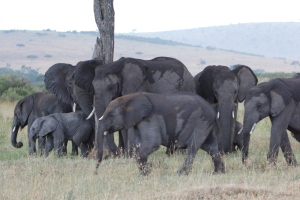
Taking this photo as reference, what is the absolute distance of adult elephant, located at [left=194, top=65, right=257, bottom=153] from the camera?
37.9 feet

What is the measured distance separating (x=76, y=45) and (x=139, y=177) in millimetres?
120286

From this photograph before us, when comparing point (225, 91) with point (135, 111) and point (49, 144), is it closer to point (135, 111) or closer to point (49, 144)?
point (49, 144)

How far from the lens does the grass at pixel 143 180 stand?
7203mm

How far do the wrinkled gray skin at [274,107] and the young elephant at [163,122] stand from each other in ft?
2.50

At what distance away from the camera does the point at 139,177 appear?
854 cm

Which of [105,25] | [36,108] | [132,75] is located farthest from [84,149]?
[105,25]

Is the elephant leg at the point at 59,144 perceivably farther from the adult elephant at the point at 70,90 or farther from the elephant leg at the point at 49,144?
the adult elephant at the point at 70,90

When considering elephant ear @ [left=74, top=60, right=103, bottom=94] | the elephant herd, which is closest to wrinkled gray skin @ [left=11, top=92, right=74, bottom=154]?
the elephant herd

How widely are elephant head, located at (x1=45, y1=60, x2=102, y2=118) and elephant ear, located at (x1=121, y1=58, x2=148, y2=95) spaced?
1.32 meters

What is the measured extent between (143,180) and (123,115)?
39.1 inches

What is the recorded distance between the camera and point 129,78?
11.0 metres

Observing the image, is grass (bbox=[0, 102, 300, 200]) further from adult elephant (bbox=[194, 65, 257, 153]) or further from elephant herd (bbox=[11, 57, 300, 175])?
adult elephant (bbox=[194, 65, 257, 153])

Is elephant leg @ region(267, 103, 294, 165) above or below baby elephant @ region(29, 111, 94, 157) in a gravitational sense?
above

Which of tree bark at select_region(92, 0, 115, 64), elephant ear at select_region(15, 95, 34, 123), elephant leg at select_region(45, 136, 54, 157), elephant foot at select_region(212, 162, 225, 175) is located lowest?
elephant leg at select_region(45, 136, 54, 157)
